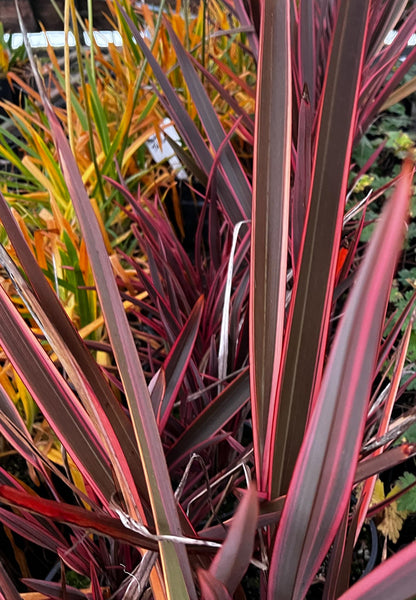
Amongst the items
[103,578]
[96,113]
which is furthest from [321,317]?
[96,113]

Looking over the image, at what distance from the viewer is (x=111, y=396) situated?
31cm

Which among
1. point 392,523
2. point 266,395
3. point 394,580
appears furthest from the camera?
point 392,523

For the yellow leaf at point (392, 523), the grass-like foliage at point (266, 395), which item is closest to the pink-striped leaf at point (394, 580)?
the grass-like foliage at point (266, 395)

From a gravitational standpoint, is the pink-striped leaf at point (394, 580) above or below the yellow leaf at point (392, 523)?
above

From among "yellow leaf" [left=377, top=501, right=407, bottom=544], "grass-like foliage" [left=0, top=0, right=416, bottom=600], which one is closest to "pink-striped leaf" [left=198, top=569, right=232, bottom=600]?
"grass-like foliage" [left=0, top=0, right=416, bottom=600]

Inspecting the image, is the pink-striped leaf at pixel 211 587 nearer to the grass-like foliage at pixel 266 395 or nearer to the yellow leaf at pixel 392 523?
the grass-like foliage at pixel 266 395

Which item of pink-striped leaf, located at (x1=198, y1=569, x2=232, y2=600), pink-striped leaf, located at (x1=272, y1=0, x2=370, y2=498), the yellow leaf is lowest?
the yellow leaf

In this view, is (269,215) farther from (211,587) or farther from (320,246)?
(211,587)

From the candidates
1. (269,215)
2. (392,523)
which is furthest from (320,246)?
(392,523)

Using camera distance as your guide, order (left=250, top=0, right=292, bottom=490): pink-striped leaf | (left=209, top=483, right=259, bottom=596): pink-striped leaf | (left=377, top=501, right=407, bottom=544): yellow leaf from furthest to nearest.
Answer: (left=377, top=501, right=407, bottom=544): yellow leaf
(left=250, top=0, right=292, bottom=490): pink-striped leaf
(left=209, top=483, right=259, bottom=596): pink-striped leaf

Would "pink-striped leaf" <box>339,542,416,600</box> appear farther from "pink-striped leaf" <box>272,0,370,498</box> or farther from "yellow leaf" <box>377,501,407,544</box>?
"yellow leaf" <box>377,501,407,544</box>

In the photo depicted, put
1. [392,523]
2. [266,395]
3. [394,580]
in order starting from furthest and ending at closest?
[392,523] < [266,395] < [394,580]

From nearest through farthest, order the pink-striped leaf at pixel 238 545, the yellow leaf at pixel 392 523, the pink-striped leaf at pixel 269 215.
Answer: the pink-striped leaf at pixel 238 545
the pink-striped leaf at pixel 269 215
the yellow leaf at pixel 392 523

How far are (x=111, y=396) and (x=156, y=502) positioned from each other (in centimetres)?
9
